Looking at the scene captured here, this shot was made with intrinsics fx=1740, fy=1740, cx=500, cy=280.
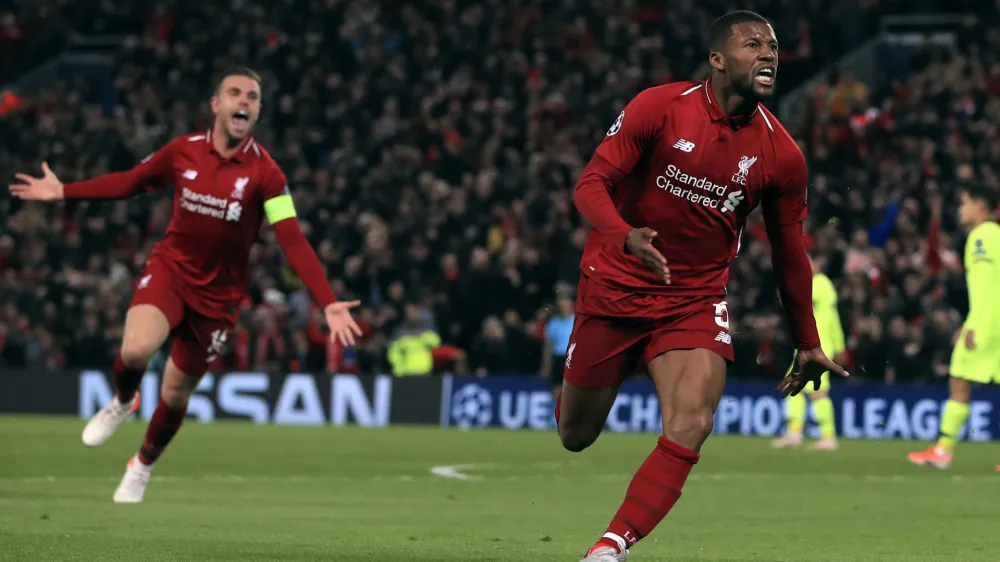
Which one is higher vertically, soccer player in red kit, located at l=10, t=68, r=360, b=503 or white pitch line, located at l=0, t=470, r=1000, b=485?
soccer player in red kit, located at l=10, t=68, r=360, b=503

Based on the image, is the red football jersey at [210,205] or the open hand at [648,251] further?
the red football jersey at [210,205]

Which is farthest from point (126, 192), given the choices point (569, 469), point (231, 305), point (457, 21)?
point (457, 21)

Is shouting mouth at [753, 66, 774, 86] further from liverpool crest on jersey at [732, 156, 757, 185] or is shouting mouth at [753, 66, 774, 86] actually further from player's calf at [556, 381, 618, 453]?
player's calf at [556, 381, 618, 453]

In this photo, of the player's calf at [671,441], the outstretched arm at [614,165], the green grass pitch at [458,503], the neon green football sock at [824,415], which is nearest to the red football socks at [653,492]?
the player's calf at [671,441]

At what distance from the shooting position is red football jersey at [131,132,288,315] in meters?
11.2

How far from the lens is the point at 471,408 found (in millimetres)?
25469

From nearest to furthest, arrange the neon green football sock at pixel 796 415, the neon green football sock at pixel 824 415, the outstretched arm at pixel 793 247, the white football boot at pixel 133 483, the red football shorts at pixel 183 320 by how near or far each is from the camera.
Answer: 1. the outstretched arm at pixel 793 247
2. the red football shorts at pixel 183 320
3. the white football boot at pixel 133 483
4. the neon green football sock at pixel 824 415
5. the neon green football sock at pixel 796 415

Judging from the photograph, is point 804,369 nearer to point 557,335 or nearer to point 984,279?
point 984,279

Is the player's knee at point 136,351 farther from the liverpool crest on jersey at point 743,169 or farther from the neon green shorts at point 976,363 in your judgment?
the neon green shorts at point 976,363

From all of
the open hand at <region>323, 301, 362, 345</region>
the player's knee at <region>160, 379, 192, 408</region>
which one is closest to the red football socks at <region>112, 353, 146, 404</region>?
the player's knee at <region>160, 379, 192, 408</region>

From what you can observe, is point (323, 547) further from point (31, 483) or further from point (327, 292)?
point (31, 483)

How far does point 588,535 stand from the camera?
32.9 ft

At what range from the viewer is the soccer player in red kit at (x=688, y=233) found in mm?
7480

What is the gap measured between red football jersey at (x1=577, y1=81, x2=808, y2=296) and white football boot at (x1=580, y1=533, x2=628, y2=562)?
1.22 meters
